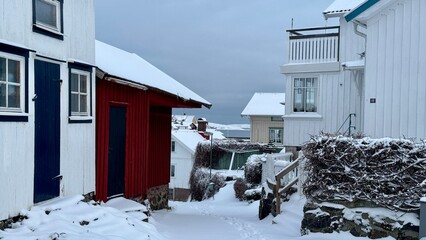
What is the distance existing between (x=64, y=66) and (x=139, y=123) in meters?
3.71

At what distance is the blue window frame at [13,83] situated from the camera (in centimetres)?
687

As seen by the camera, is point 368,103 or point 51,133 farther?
point 368,103

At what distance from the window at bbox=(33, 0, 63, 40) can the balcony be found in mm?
9589

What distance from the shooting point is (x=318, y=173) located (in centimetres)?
909

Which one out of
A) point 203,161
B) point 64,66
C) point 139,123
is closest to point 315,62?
point 139,123

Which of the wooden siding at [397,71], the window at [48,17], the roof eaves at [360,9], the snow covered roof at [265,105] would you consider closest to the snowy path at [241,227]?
the wooden siding at [397,71]

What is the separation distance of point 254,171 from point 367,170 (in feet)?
44.7

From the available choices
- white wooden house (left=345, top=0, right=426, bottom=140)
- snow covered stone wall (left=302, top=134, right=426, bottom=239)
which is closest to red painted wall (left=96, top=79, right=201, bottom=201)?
snow covered stone wall (left=302, top=134, right=426, bottom=239)

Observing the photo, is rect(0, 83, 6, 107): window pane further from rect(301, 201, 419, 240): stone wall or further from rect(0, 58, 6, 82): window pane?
rect(301, 201, 419, 240): stone wall

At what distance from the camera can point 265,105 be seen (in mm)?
41812

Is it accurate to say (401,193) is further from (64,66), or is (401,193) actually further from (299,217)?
(64,66)

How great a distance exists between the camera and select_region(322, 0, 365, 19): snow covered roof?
16.3 meters

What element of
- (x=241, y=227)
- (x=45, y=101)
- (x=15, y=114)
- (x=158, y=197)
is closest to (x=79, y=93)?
(x=45, y=101)

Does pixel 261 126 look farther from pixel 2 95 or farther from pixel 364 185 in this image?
pixel 2 95
